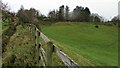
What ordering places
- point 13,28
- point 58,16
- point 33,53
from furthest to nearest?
point 58,16, point 13,28, point 33,53

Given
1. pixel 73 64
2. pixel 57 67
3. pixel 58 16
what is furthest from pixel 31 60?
pixel 58 16

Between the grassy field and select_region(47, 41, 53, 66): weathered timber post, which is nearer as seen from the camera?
select_region(47, 41, 53, 66): weathered timber post

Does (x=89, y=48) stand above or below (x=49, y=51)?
below

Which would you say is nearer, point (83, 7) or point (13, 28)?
point (13, 28)

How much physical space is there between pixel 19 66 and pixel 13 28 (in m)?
20.2

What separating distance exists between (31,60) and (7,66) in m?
1.13

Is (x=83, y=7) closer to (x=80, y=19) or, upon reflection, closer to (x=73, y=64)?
(x=80, y=19)

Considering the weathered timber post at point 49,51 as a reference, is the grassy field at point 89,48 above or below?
below

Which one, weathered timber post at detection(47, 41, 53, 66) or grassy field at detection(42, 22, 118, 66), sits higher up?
weathered timber post at detection(47, 41, 53, 66)

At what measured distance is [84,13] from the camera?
402 feet

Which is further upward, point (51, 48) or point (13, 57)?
point (51, 48)

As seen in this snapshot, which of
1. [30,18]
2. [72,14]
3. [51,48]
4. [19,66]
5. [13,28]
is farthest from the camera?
[72,14]

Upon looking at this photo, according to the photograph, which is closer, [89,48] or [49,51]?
[49,51]

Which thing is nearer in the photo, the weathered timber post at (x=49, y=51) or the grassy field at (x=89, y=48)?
the weathered timber post at (x=49, y=51)
